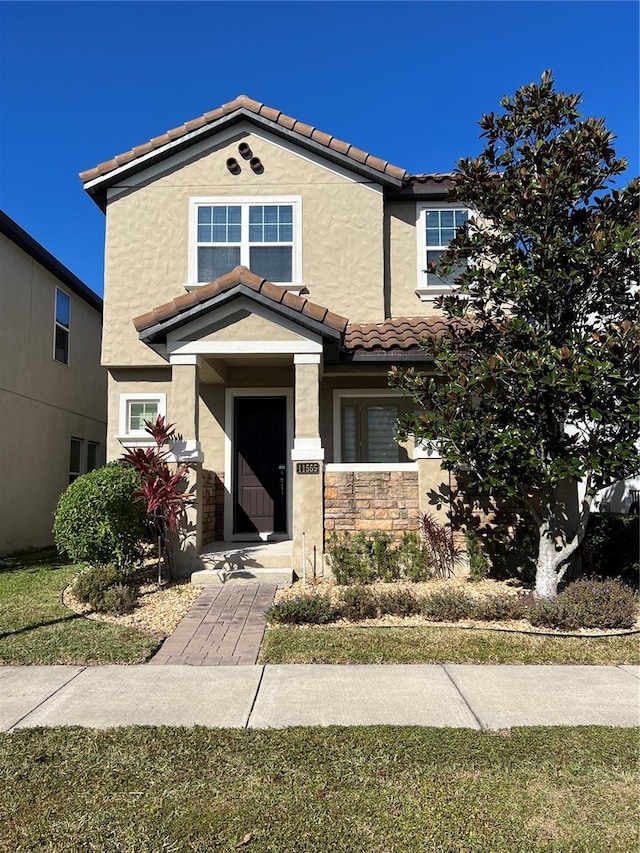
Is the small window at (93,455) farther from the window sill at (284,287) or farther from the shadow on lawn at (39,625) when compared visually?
the shadow on lawn at (39,625)

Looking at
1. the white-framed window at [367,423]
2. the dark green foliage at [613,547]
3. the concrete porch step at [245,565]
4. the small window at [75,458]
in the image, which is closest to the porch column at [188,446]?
the concrete porch step at [245,565]

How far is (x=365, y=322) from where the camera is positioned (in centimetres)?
1117

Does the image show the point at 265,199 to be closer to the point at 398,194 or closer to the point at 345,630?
the point at 398,194

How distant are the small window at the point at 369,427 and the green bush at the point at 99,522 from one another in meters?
4.28

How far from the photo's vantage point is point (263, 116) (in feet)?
37.1

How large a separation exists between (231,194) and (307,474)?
19.0 ft

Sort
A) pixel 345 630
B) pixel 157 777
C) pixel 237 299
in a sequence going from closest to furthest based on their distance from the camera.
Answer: pixel 157 777 → pixel 345 630 → pixel 237 299

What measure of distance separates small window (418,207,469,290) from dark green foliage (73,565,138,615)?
7.54 meters

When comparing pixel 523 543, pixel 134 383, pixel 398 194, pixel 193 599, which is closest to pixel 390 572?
pixel 523 543

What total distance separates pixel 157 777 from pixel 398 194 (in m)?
10.6

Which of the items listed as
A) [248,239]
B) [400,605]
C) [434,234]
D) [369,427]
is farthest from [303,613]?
[434,234]

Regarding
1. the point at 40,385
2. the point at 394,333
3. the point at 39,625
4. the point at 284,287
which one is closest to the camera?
the point at 39,625

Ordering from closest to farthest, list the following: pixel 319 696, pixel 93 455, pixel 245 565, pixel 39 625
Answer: pixel 319 696 → pixel 39 625 → pixel 245 565 → pixel 93 455

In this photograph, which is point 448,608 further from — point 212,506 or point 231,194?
point 231,194
